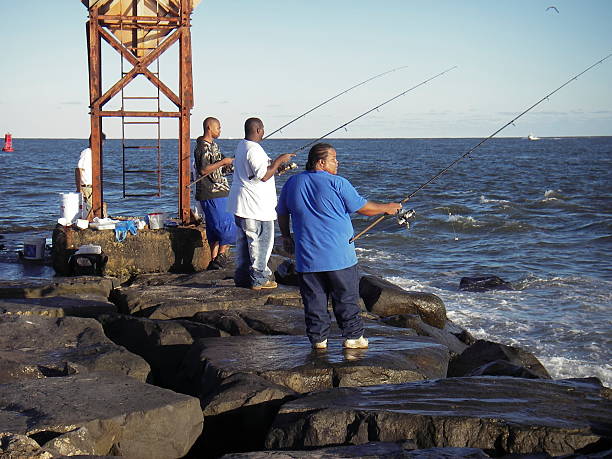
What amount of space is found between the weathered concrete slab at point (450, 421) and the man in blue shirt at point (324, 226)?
3.30 ft

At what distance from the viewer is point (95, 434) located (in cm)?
393

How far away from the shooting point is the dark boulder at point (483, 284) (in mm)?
13156

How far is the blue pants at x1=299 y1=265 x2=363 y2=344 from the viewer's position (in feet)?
17.9

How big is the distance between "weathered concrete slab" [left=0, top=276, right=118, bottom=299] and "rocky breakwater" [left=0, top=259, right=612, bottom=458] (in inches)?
32.7

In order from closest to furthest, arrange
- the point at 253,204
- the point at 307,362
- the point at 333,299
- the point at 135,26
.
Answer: the point at 307,362
the point at 333,299
the point at 253,204
the point at 135,26

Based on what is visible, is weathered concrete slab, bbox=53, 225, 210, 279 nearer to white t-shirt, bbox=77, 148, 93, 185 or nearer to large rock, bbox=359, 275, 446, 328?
white t-shirt, bbox=77, 148, 93, 185

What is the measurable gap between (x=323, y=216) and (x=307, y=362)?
3.27 feet

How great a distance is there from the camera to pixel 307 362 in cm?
532

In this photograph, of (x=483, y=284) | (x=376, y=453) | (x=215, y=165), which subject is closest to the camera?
(x=376, y=453)

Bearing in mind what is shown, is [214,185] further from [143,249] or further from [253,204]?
[253,204]

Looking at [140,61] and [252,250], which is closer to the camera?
[252,250]

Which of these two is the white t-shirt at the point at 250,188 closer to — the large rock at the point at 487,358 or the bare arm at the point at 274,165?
the bare arm at the point at 274,165

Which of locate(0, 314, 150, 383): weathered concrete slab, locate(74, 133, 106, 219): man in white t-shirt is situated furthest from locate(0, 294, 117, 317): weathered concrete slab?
locate(74, 133, 106, 219): man in white t-shirt

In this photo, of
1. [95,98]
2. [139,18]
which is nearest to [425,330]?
[95,98]
